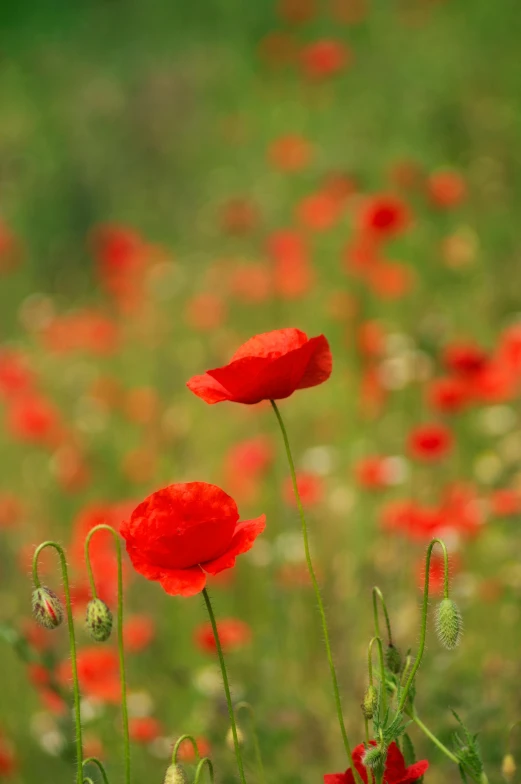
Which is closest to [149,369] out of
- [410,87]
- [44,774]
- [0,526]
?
[0,526]

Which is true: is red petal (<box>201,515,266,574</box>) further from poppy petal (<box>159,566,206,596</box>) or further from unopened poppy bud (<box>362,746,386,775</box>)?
unopened poppy bud (<box>362,746,386,775</box>)

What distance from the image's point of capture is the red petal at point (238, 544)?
1193 mm

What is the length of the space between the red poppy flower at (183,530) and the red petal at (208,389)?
0.42ft

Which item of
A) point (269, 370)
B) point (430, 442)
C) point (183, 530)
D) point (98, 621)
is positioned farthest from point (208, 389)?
point (430, 442)

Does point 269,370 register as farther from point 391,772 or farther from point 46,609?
point 391,772

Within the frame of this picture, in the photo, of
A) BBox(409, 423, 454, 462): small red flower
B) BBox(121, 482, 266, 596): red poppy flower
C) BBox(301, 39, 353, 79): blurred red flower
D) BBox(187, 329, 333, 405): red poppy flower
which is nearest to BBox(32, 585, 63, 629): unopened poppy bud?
BBox(121, 482, 266, 596): red poppy flower

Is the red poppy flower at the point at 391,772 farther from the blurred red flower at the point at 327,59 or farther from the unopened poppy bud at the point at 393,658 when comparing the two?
the blurred red flower at the point at 327,59

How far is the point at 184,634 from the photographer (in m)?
3.15

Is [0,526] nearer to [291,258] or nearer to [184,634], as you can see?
[184,634]

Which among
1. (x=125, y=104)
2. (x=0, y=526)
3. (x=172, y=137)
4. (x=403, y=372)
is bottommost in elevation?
(x=0, y=526)

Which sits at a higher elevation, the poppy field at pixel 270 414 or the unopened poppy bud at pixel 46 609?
the poppy field at pixel 270 414

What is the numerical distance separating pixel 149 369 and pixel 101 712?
2658 mm

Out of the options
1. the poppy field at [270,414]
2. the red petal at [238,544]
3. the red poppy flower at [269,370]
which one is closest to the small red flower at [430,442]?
the poppy field at [270,414]

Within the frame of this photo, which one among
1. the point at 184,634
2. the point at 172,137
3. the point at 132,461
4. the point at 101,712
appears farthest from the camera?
the point at 172,137
